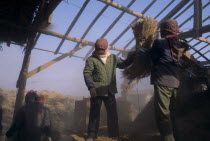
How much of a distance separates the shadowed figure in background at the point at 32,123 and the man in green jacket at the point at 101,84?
1.29 metres

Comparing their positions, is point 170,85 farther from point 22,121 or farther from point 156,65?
point 22,121

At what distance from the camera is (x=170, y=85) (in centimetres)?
247

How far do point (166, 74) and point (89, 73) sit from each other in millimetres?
1310

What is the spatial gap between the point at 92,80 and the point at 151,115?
2.26 metres

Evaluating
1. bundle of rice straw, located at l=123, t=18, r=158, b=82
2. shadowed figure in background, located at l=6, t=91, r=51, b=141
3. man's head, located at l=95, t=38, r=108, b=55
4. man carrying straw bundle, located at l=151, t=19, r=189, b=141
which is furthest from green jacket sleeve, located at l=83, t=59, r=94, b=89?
shadowed figure in background, located at l=6, t=91, r=51, b=141

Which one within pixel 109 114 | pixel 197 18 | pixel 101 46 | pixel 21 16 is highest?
pixel 197 18

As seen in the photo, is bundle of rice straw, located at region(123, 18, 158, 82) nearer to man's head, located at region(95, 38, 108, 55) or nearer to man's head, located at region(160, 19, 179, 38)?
man's head, located at region(160, 19, 179, 38)

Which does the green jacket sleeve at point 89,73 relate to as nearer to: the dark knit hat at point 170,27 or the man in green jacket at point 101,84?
the man in green jacket at point 101,84

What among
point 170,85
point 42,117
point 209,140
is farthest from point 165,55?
point 42,117

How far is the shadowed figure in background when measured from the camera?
378 centimetres

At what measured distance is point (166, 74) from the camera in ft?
8.25

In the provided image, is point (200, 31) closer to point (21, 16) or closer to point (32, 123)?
A: point (21, 16)

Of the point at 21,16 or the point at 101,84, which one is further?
the point at 21,16

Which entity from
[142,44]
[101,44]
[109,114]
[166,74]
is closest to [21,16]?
[101,44]
